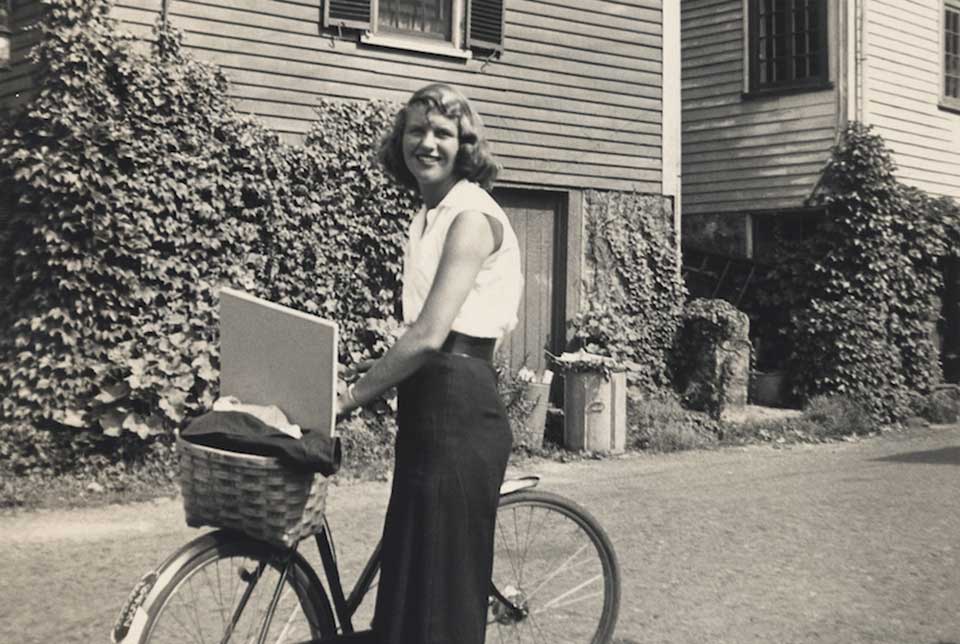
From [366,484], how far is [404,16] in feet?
16.7

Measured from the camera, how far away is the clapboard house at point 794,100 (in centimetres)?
1359

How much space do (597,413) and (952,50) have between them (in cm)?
989

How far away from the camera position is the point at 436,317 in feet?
8.23

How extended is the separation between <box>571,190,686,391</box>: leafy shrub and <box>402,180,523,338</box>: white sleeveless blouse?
8.13 metres

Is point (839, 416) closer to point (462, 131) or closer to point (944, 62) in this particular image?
point (944, 62)

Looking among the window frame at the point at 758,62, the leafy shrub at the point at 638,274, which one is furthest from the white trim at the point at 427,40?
the window frame at the point at 758,62

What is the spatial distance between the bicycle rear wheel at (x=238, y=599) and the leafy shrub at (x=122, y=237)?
17.0ft

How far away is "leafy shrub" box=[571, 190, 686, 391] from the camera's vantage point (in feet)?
36.6

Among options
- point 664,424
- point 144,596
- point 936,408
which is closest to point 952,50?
point 936,408

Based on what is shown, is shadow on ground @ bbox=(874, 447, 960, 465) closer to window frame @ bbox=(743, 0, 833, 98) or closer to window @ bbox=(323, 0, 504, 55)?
window frame @ bbox=(743, 0, 833, 98)

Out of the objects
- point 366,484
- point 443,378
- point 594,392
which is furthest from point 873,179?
point 443,378

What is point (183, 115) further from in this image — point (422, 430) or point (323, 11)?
point (422, 430)

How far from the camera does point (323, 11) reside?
31.2 feet

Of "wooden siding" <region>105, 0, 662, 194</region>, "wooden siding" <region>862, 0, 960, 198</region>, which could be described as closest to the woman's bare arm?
→ "wooden siding" <region>105, 0, 662, 194</region>
